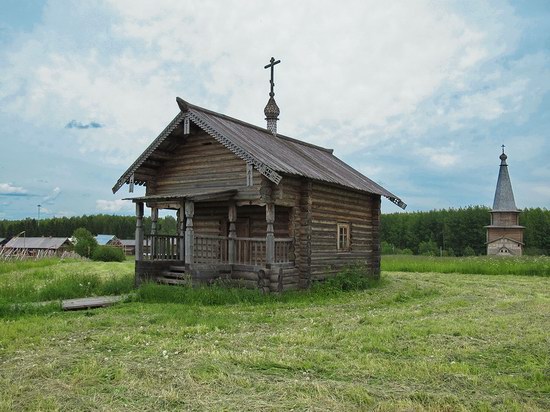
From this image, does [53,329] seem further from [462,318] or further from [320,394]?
[462,318]

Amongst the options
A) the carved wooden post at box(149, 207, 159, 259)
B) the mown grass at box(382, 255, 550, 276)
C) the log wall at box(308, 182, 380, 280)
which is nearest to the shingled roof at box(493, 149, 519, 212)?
the mown grass at box(382, 255, 550, 276)

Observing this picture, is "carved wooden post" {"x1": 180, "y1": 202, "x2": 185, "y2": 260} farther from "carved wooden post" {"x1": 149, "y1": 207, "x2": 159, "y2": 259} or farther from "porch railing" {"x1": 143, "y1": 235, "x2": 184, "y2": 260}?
"carved wooden post" {"x1": 149, "y1": 207, "x2": 159, "y2": 259}

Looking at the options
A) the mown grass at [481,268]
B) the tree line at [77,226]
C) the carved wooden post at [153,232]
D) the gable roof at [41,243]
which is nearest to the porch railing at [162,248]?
the carved wooden post at [153,232]

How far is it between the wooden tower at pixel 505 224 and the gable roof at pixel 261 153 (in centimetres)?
2976

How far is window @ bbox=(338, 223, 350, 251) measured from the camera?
2152cm

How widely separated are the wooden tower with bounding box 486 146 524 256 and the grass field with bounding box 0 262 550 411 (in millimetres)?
38689

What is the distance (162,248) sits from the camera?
1934 centimetres

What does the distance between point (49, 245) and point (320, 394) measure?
85461 mm

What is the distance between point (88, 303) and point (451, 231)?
2833 inches

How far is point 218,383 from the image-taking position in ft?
22.3

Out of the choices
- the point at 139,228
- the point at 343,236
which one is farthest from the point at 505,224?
the point at 139,228

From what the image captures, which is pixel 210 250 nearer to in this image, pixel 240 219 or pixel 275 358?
pixel 240 219

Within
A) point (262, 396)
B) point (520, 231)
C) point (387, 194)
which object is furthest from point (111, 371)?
point (520, 231)

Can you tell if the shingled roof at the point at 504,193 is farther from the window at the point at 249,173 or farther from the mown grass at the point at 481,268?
the window at the point at 249,173
